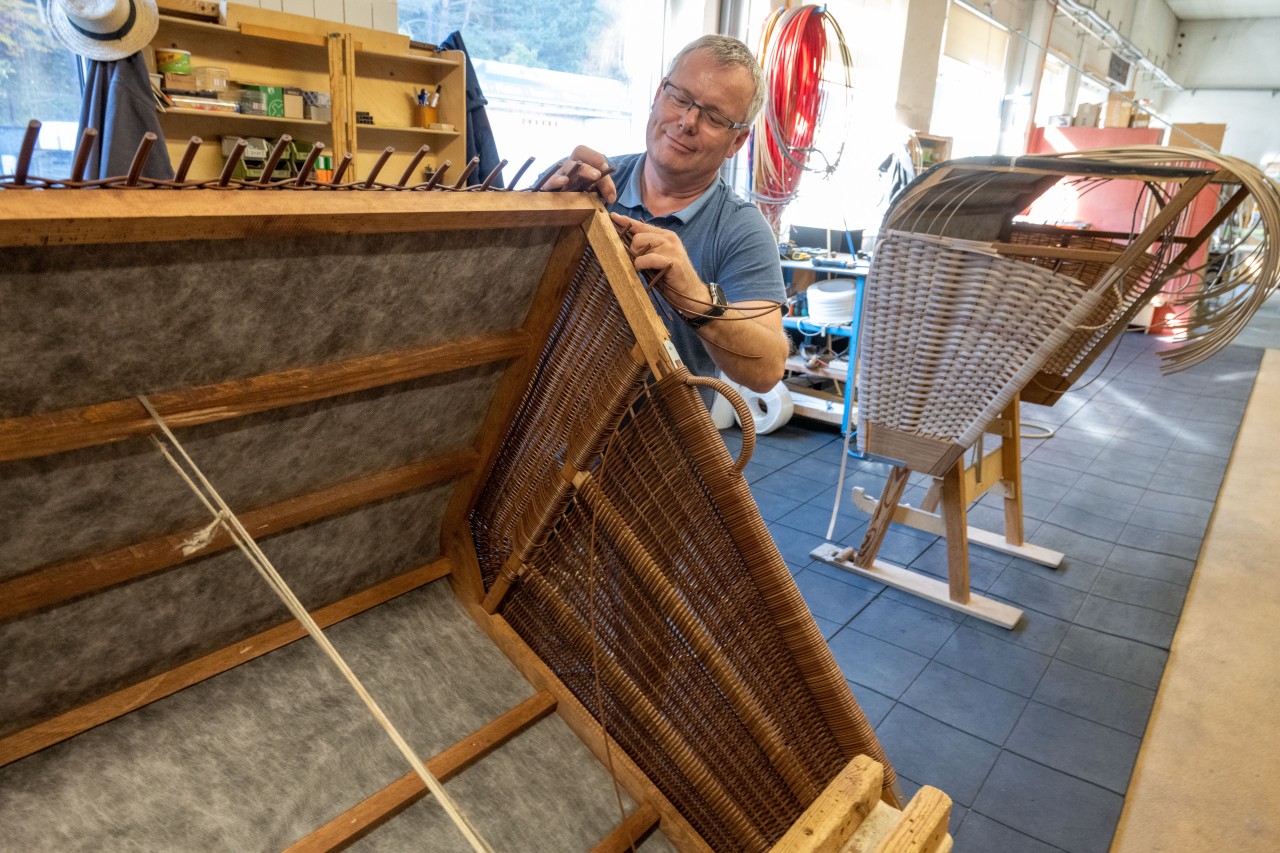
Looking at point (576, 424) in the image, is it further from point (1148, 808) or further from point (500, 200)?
point (1148, 808)

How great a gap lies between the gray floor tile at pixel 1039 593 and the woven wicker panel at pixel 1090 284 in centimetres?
81

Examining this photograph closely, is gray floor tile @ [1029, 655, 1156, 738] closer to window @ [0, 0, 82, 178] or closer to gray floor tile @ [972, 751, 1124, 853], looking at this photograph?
gray floor tile @ [972, 751, 1124, 853]

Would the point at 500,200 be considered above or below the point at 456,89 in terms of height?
below

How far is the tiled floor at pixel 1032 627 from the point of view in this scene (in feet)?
6.74

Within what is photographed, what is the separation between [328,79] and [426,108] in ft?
1.27

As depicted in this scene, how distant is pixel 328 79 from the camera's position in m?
2.90

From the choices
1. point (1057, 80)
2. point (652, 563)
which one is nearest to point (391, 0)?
point (652, 563)

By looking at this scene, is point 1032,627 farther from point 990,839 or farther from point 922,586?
point 990,839

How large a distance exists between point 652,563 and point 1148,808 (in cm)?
177

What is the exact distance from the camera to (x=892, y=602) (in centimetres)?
289

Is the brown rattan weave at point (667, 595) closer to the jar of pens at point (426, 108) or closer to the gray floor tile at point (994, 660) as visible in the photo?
the gray floor tile at point (994, 660)

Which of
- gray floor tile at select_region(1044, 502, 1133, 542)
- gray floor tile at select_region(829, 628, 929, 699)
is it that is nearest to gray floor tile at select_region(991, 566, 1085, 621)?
gray floor tile at select_region(1044, 502, 1133, 542)

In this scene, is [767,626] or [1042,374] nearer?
[767,626]

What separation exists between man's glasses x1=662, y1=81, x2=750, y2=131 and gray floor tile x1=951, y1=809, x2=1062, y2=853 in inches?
65.4
